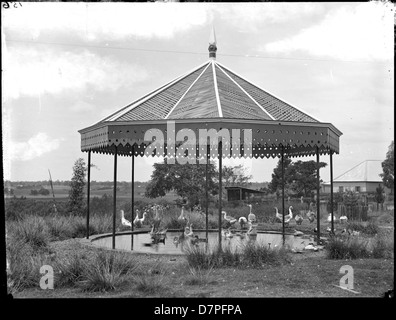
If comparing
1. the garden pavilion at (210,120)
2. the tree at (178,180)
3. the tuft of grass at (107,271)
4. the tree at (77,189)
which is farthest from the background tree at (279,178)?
the tuft of grass at (107,271)

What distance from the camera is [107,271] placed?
334 inches

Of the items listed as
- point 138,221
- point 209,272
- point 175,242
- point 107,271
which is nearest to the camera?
point 107,271

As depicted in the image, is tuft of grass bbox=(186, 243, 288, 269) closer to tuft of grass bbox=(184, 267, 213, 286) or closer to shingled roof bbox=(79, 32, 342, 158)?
tuft of grass bbox=(184, 267, 213, 286)

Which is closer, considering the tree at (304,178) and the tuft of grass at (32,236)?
the tuft of grass at (32,236)

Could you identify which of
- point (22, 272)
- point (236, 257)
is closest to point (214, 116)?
point (236, 257)

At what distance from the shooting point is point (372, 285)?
28.4 feet

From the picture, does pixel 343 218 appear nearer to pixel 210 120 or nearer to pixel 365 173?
pixel 210 120

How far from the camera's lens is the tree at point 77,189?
77.1 ft

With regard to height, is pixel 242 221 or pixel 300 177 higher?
pixel 300 177

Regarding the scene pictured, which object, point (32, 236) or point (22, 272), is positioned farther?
point (32, 236)

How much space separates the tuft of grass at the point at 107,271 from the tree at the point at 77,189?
1472cm

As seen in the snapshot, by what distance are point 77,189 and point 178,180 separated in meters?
6.77

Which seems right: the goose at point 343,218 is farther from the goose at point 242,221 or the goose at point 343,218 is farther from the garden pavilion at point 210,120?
the garden pavilion at point 210,120
